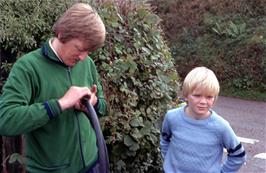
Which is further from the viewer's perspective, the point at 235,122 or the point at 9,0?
the point at 235,122

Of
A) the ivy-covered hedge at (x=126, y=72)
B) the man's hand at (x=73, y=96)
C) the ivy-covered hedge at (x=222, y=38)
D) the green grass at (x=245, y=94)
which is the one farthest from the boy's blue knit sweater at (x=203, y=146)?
the ivy-covered hedge at (x=222, y=38)

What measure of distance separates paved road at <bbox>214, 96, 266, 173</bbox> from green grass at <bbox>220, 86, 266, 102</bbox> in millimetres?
274

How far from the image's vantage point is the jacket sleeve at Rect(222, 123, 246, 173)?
112 inches

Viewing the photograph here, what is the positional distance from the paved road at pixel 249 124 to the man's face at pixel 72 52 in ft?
15.3

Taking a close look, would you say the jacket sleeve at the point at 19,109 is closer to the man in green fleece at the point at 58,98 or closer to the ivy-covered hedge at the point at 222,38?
the man in green fleece at the point at 58,98

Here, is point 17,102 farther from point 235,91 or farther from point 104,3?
point 235,91

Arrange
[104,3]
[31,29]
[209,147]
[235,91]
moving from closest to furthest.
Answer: [209,147] < [31,29] < [104,3] < [235,91]

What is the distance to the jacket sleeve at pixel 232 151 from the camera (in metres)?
2.86

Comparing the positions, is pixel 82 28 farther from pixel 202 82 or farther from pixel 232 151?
pixel 232 151

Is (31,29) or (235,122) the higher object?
(31,29)

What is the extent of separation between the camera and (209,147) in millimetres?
2881

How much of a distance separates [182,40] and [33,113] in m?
12.9

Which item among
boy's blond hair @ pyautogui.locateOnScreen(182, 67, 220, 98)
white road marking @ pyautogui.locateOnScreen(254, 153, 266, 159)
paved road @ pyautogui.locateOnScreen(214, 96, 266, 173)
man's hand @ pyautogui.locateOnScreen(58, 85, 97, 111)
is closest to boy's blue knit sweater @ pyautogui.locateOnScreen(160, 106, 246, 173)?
boy's blond hair @ pyautogui.locateOnScreen(182, 67, 220, 98)

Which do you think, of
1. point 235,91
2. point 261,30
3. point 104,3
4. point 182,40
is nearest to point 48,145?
point 104,3
